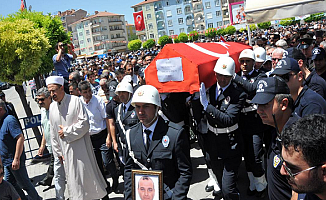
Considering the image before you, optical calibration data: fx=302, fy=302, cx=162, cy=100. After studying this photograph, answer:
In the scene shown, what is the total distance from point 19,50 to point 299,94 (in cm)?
619

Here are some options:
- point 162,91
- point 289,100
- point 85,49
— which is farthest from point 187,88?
point 85,49

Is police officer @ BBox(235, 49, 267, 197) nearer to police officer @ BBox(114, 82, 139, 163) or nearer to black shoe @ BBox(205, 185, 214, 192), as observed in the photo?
black shoe @ BBox(205, 185, 214, 192)

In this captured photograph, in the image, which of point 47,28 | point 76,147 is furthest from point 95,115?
point 47,28

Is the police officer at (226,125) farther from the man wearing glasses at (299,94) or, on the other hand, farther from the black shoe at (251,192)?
the black shoe at (251,192)

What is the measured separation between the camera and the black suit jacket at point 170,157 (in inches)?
115

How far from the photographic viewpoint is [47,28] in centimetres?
903

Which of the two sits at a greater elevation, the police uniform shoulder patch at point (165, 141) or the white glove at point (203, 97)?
the white glove at point (203, 97)

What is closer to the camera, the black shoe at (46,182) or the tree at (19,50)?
the black shoe at (46,182)

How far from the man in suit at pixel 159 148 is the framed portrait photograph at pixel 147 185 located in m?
0.14

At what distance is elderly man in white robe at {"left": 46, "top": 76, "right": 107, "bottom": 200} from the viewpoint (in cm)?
459

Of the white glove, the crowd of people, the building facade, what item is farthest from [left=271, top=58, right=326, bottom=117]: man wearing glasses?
the building facade

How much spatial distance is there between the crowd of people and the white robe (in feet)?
0.05

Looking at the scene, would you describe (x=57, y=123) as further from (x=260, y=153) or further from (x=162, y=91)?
(x=260, y=153)

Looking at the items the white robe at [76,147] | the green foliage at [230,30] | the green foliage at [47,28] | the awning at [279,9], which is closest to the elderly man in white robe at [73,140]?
the white robe at [76,147]
